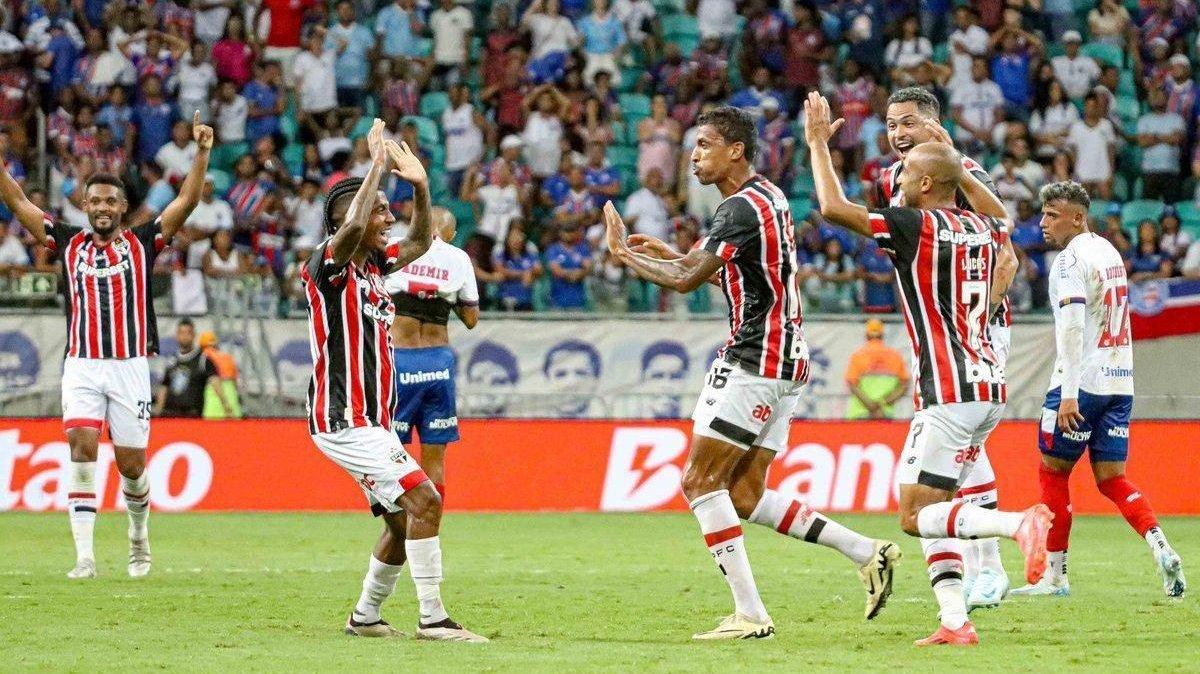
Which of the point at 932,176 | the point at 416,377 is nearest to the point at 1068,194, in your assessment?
the point at 932,176

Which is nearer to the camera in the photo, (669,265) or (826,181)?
(826,181)

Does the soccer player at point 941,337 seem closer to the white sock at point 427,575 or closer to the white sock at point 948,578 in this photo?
the white sock at point 948,578

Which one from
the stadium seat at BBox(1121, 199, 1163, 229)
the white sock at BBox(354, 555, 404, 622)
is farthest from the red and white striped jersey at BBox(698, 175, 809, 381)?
the stadium seat at BBox(1121, 199, 1163, 229)

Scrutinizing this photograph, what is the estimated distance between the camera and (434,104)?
26094 mm

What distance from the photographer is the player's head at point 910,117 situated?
34.3 ft

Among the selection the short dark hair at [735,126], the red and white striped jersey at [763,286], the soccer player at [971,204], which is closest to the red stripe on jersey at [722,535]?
the red and white striped jersey at [763,286]

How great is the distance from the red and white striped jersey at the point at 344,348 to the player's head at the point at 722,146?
1.87 metres

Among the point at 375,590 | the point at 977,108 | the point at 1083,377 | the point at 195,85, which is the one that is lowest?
the point at 375,590

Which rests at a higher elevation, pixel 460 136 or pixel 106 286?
pixel 460 136

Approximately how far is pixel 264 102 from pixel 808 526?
1766 cm

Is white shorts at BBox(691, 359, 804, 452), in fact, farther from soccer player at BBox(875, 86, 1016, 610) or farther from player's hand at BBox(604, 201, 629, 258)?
soccer player at BBox(875, 86, 1016, 610)

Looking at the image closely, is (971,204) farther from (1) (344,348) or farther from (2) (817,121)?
(1) (344,348)

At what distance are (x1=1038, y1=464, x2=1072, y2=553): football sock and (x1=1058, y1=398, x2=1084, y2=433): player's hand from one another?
45cm

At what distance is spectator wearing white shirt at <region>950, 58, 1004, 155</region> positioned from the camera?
82.4 feet
